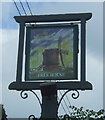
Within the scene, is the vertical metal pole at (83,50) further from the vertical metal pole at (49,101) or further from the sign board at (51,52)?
the vertical metal pole at (49,101)

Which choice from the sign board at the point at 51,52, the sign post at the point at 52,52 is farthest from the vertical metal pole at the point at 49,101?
the sign board at the point at 51,52

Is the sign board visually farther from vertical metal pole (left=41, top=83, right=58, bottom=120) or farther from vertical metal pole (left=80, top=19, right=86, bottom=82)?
vertical metal pole (left=41, top=83, right=58, bottom=120)

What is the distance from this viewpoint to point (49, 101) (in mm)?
5086

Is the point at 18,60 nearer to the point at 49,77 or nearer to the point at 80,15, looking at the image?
the point at 49,77

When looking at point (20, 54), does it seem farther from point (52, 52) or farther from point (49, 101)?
point (49, 101)

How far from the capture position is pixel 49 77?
5438mm

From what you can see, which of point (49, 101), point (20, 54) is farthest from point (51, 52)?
point (49, 101)

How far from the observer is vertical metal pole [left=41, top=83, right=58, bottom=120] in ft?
16.4

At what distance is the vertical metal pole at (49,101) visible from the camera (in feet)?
16.4

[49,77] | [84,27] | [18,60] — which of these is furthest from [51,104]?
[84,27]

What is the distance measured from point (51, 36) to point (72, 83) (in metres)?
0.88

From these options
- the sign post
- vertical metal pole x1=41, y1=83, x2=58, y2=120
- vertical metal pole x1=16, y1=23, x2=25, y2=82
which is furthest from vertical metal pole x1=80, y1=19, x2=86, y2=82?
vertical metal pole x1=16, y1=23, x2=25, y2=82

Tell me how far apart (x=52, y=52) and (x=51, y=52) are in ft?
0.05

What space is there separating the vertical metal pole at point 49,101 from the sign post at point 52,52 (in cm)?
12
